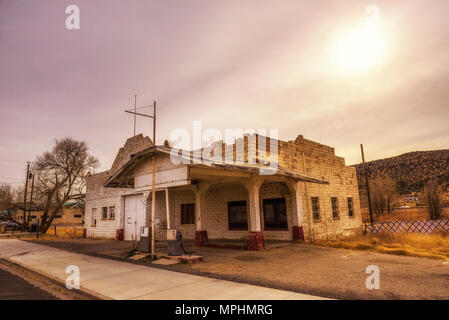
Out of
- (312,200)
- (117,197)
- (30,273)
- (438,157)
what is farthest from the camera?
(438,157)

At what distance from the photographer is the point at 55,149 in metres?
33.5

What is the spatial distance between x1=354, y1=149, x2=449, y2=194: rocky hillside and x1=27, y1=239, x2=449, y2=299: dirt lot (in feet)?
194

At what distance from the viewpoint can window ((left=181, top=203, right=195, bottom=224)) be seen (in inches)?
791

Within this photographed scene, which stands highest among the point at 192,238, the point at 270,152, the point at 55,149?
the point at 55,149

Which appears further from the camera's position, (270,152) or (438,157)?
(438,157)

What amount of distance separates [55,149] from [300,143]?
29645mm

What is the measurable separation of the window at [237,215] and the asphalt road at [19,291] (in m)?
11.7

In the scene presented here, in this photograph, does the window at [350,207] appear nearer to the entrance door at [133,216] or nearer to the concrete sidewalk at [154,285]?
the entrance door at [133,216]

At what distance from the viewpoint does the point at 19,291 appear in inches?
278

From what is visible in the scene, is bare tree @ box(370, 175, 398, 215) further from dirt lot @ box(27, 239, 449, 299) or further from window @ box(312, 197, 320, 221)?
dirt lot @ box(27, 239, 449, 299)

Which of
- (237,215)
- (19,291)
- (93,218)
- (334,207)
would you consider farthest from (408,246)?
(93,218)
